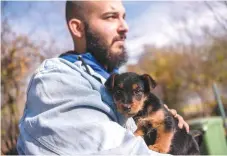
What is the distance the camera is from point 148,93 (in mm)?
2736

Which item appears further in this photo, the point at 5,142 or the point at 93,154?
the point at 5,142

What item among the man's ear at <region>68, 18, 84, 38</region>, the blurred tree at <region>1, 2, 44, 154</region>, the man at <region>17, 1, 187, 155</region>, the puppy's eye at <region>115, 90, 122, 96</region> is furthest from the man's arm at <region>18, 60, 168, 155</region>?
the blurred tree at <region>1, 2, 44, 154</region>

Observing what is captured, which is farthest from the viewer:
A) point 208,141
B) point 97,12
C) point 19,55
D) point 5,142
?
point 19,55

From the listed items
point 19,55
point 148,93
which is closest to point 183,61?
point 19,55

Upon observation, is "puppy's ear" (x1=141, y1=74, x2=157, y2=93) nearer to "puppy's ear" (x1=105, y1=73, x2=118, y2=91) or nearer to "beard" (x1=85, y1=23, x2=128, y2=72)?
"beard" (x1=85, y1=23, x2=128, y2=72)

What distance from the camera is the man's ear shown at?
2400 millimetres

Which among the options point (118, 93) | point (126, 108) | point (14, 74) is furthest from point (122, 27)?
point (14, 74)

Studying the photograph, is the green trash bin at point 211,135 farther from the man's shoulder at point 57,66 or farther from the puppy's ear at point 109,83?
the man's shoulder at point 57,66

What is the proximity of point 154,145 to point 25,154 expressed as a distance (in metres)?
0.98

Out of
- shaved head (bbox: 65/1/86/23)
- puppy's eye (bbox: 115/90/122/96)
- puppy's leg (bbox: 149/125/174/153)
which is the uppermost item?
shaved head (bbox: 65/1/86/23)

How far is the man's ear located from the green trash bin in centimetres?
548

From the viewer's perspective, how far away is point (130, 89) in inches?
102

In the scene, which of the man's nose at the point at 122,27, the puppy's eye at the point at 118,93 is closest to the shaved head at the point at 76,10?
the man's nose at the point at 122,27

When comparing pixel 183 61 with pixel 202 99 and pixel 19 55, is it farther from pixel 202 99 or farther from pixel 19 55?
pixel 19 55
